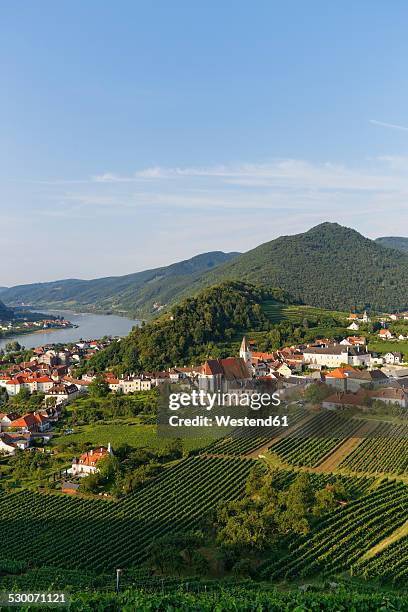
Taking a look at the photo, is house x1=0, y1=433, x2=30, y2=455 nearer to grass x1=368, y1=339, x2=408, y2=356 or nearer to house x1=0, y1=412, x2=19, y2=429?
house x1=0, y1=412, x2=19, y2=429

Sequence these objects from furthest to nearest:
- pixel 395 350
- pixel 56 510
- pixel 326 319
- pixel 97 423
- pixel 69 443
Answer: pixel 326 319
pixel 395 350
pixel 97 423
pixel 69 443
pixel 56 510

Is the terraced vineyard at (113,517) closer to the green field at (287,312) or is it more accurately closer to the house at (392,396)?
the house at (392,396)

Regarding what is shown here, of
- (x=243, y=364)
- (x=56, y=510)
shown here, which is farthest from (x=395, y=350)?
(x=56, y=510)

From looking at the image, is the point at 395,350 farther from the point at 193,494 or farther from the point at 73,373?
the point at 193,494

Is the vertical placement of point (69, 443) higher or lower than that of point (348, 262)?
lower

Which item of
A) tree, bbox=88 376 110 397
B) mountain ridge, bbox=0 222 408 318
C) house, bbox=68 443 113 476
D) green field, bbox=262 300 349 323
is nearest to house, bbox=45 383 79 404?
tree, bbox=88 376 110 397

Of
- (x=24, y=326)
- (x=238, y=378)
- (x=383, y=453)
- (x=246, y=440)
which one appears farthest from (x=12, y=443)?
(x=24, y=326)
